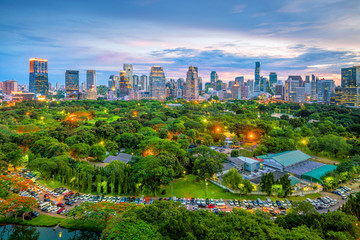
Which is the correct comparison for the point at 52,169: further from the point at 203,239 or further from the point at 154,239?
the point at 203,239

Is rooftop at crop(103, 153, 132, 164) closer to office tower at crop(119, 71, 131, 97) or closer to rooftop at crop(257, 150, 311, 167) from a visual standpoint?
rooftop at crop(257, 150, 311, 167)

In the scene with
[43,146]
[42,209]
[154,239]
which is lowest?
[42,209]

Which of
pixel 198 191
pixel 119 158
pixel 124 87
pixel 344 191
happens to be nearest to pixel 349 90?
pixel 344 191

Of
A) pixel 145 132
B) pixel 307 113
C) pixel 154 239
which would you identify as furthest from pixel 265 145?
pixel 307 113

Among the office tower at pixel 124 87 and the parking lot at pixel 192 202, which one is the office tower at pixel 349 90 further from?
the office tower at pixel 124 87

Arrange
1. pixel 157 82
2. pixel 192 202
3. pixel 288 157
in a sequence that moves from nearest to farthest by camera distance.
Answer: pixel 192 202, pixel 288 157, pixel 157 82

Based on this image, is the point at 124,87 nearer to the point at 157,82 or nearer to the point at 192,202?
the point at 157,82
